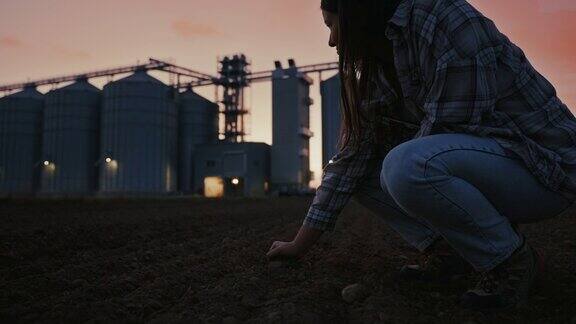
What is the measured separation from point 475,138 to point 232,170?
2852cm

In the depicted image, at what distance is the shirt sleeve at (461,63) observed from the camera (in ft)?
4.99

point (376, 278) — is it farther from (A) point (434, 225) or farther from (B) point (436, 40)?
(B) point (436, 40)

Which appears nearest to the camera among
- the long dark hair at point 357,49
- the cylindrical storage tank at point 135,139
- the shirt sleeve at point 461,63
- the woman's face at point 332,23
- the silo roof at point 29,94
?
the shirt sleeve at point 461,63

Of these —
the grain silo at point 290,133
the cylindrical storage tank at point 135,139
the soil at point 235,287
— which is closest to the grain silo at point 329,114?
the grain silo at point 290,133

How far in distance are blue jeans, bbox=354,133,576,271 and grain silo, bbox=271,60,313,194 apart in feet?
89.8

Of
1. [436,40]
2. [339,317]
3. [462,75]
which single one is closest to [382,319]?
[339,317]

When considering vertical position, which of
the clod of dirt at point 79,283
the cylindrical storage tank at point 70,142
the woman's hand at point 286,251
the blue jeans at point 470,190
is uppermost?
the cylindrical storage tank at point 70,142

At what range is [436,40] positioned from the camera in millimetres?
1568

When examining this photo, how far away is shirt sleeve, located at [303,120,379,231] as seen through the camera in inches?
80.7

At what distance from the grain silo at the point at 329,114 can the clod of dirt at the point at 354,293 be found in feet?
92.3

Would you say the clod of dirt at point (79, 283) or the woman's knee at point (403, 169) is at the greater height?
the woman's knee at point (403, 169)

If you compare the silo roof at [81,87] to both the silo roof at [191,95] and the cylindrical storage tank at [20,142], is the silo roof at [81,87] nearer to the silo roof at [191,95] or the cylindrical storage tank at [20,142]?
the cylindrical storage tank at [20,142]

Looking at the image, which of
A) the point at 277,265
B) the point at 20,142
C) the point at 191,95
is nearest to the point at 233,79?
the point at 191,95

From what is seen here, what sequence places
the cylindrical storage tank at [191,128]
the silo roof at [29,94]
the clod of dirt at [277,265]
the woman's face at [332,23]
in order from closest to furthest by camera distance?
the woman's face at [332,23] < the clod of dirt at [277,265] < the cylindrical storage tank at [191,128] < the silo roof at [29,94]
